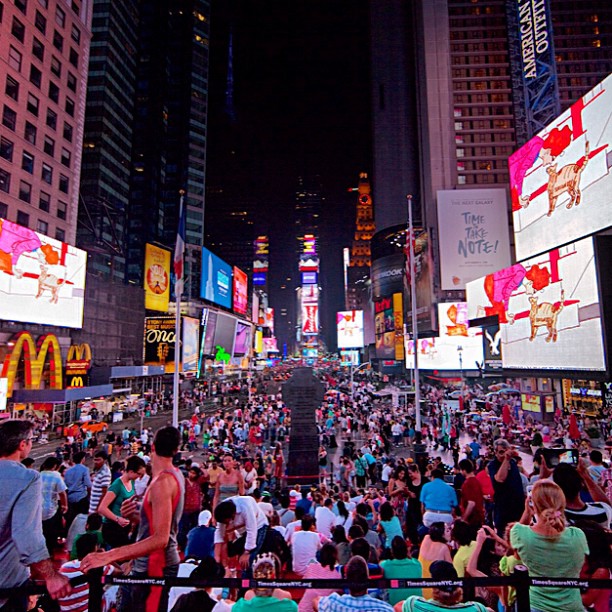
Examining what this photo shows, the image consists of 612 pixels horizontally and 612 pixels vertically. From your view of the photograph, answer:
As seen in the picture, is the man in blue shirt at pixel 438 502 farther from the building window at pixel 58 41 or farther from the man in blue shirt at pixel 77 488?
the building window at pixel 58 41

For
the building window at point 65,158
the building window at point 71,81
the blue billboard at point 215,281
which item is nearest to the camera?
the building window at point 65,158

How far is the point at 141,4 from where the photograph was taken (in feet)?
257

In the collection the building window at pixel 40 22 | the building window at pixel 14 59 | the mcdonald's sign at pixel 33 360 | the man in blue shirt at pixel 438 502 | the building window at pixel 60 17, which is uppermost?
the building window at pixel 60 17

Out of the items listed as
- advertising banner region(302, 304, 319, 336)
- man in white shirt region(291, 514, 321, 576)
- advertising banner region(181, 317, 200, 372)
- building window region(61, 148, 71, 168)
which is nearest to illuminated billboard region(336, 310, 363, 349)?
advertising banner region(181, 317, 200, 372)

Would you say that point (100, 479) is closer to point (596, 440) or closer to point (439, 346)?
point (596, 440)

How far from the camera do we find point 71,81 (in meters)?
38.3

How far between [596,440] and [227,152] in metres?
123

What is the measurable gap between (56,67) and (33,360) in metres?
25.2

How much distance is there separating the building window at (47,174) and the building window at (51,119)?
11.5 feet

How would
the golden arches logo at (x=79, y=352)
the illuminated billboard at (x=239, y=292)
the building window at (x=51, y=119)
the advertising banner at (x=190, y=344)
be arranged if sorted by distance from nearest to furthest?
the golden arches logo at (x=79, y=352), the building window at (x=51, y=119), the advertising banner at (x=190, y=344), the illuminated billboard at (x=239, y=292)

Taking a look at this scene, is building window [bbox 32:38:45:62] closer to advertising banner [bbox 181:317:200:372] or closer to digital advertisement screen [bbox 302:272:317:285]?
advertising banner [bbox 181:317:200:372]

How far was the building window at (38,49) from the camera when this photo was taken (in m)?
33.5

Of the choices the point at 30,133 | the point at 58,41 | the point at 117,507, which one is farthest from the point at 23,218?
the point at 117,507

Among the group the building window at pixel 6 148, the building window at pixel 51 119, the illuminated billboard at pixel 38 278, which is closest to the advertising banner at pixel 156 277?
the building window at pixel 51 119
